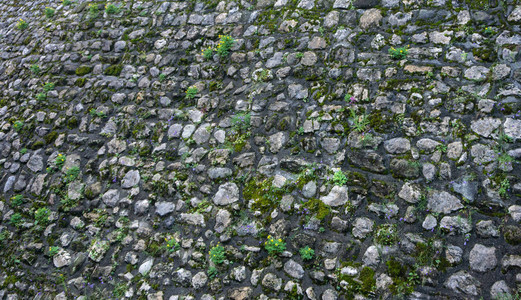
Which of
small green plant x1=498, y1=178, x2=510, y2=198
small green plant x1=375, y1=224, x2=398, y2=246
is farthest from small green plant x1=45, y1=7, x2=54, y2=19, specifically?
small green plant x1=498, y1=178, x2=510, y2=198

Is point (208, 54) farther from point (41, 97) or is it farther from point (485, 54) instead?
point (485, 54)

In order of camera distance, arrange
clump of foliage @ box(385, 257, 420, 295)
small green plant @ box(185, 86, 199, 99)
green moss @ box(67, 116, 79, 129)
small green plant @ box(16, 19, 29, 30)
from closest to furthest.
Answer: clump of foliage @ box(385, 257, 420, 295) < small green plant @ box(185, 86, 199, 99) < green moss @ box(67, 116, 79, 129) < small green plant @ box(16, 19, 29, 30)

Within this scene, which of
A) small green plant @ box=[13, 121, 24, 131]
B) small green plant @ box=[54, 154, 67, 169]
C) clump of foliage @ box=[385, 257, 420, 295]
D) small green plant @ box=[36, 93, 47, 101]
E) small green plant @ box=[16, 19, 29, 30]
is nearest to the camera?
clump of foliage @ box=[385, 257, 420, 295]

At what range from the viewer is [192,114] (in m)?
6.84

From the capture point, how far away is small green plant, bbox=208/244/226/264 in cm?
518

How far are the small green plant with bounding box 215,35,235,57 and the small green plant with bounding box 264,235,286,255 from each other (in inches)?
155

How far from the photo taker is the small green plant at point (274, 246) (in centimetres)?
492

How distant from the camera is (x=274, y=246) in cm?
495

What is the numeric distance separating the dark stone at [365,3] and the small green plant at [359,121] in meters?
2.28

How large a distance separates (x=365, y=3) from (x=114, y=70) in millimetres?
5523

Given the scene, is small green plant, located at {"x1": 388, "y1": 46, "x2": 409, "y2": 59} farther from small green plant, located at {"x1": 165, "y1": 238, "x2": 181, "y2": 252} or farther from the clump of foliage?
small green plant, located at {"x1": 165, "y1": 238, "x2": 181, "y2": 252}

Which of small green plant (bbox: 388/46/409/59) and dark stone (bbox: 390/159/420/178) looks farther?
small green plant (bbox: 388/46/409/59)

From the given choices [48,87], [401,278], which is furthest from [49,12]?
[401,278]

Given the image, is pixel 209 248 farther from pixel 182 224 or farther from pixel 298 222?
pixel 298 222
